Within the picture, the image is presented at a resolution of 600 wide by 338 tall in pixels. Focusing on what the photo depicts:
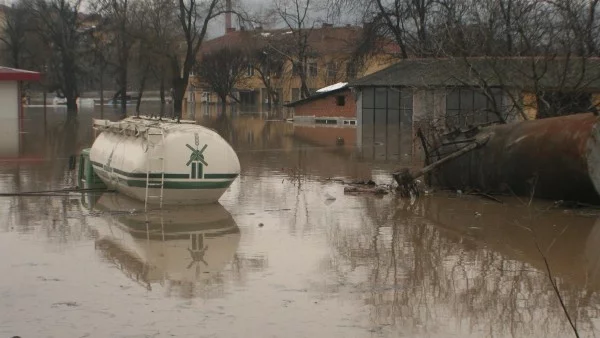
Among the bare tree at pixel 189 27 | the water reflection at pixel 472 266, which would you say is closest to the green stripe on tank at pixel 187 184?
the water reflection at pixel 472 266

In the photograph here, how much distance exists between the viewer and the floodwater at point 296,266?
796 cm

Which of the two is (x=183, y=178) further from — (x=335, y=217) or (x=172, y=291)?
(x=172, y=291)

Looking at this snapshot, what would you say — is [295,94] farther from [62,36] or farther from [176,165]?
[176,165]

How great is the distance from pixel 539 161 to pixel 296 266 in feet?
20.2

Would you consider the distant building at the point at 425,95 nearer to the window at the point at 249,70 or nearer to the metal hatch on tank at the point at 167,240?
the metal hatch on tank at the point at 167,240

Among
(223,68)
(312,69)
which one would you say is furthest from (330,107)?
(223,68)

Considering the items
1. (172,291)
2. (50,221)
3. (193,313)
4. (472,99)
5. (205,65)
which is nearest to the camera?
(193,313)

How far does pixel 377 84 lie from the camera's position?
146 ft

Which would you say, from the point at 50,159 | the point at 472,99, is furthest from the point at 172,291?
the point at 472,99

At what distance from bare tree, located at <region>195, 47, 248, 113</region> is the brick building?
26331 millimetres

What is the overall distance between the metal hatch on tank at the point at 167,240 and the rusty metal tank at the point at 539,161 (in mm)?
5067

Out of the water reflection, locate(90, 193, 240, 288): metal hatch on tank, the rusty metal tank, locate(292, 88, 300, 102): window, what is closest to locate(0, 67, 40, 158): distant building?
locate(90, 193, 240, 288): metal hatch on tank

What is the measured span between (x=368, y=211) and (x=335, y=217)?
87cm

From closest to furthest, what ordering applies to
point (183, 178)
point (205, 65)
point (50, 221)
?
point (50, 221) → point (183, 178) → point (205, 65)
